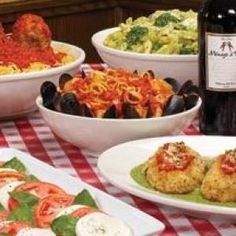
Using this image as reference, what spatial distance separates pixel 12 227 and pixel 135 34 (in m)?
0.97

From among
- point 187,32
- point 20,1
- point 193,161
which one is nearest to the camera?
point 193,161

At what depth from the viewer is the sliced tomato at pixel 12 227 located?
1.03 m

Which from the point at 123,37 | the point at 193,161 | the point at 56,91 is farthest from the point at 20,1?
the point at 193,161

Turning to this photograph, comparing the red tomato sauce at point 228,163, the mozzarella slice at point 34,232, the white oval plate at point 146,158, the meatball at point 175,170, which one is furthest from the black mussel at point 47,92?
the mozzarella slice at point 34,232

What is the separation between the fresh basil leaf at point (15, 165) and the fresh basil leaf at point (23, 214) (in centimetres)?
23

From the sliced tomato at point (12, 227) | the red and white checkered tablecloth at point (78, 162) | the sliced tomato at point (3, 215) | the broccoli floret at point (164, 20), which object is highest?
the sliced tomato at point (12, 227)

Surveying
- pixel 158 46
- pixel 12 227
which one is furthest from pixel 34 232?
pixel 158 46

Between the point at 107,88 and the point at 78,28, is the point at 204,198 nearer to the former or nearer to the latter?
the point at 107,88

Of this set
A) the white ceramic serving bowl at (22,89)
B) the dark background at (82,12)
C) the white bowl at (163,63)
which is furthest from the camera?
the dark background at (82,12)

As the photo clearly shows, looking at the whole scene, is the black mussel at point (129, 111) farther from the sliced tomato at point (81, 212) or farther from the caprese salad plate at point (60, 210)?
the sliced tomato at point (81, 212)

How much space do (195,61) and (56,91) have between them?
1.26 ft

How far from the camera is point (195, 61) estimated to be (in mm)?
1815

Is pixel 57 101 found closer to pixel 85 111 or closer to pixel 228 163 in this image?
pixel 85 111

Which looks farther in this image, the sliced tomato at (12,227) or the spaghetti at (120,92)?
→ the spaghetti at (120,92)
